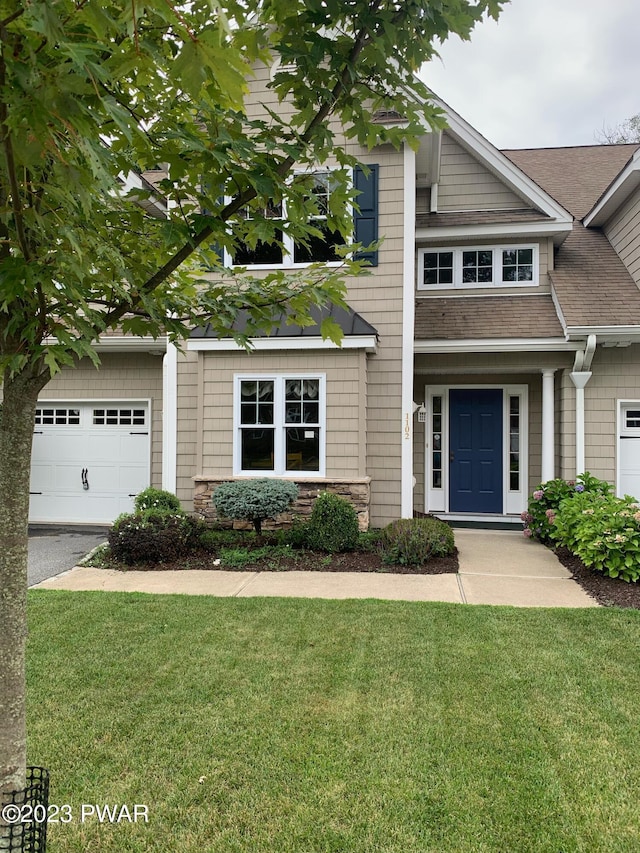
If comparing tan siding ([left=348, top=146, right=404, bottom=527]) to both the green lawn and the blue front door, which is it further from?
the green lawn

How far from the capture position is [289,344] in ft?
25.3

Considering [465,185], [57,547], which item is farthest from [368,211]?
[57,547]

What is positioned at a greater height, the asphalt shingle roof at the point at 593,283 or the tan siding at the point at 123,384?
the asphalt shingle roof at the point at 593,283

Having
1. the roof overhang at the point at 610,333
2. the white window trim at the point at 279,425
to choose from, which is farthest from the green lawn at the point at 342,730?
the roof overhang at the point at 610,333

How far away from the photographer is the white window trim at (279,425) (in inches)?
303

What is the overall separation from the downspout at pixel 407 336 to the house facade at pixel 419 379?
0.07 ft

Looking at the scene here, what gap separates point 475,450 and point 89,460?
22.1 ft

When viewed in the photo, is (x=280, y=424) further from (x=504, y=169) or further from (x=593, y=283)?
(x=504, y=169)

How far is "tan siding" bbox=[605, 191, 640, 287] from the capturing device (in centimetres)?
845

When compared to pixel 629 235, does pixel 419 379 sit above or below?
below

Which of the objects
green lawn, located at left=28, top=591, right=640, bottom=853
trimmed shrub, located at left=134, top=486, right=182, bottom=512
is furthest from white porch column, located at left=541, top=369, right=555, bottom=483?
trimmed shrub, located at left=134, top=486, right=182, bottom=512

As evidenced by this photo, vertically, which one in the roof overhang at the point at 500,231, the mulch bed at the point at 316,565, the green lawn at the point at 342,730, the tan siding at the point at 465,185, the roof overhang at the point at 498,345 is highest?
the tan siding at the point at 465,185

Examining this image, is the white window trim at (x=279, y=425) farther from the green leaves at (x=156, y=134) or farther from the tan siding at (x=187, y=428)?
the green leaves at (x=156, y=134)

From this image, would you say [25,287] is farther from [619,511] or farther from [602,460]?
[602,460]
